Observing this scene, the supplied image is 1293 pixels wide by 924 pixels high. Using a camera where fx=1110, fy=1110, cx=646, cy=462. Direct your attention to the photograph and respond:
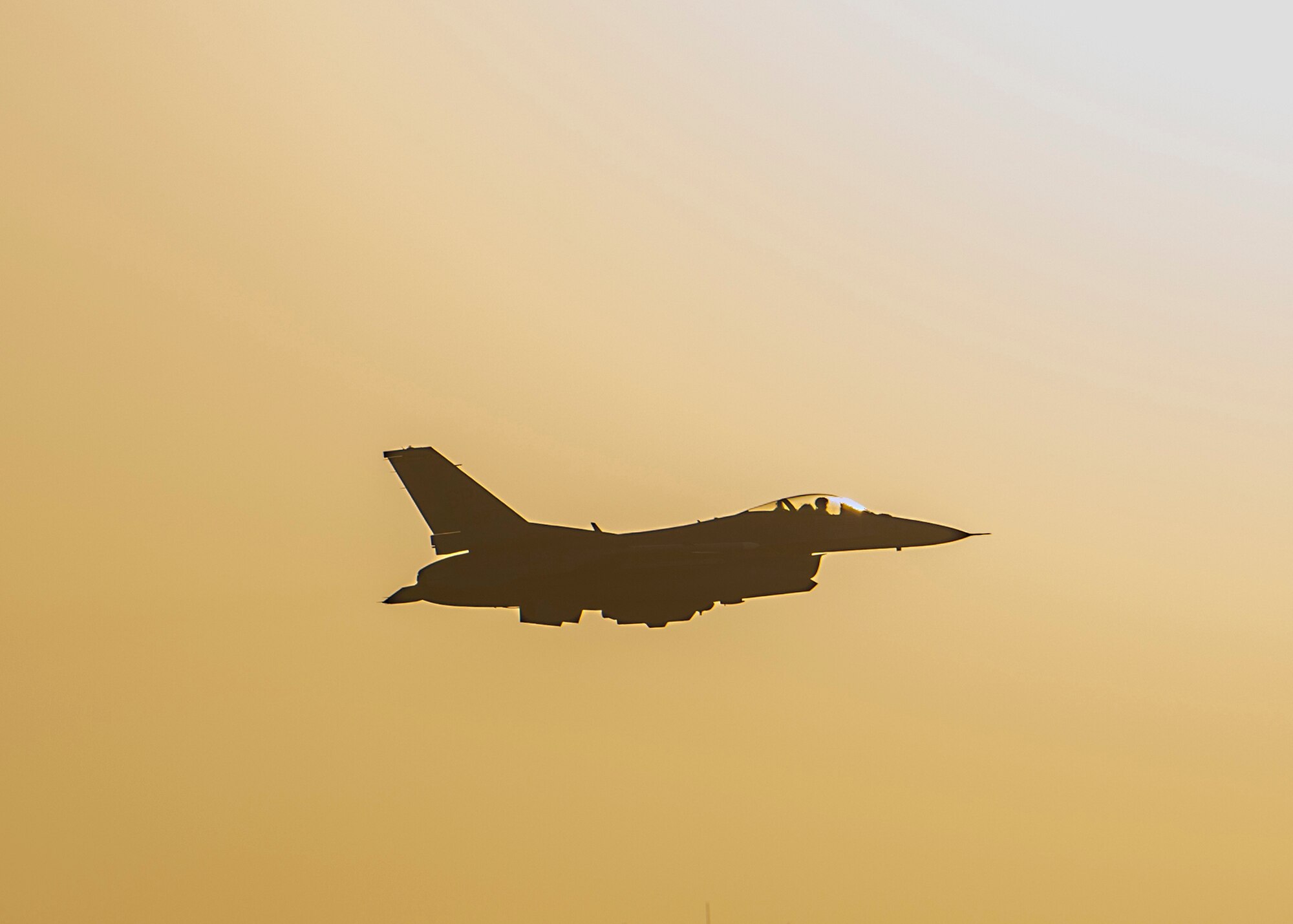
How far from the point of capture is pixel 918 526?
129 feet

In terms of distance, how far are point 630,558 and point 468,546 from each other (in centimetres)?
555

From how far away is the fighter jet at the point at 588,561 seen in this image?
36.0 m

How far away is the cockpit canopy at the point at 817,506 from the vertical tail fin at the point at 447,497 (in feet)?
28.6

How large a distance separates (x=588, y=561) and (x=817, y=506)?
8.61 m

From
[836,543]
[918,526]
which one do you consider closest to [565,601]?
[836,543]

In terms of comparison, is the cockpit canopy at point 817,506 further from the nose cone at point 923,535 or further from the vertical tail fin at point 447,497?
the vertical tail fin at point 447,497

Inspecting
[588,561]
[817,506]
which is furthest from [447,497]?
[817,506]

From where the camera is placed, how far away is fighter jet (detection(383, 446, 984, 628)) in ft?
118

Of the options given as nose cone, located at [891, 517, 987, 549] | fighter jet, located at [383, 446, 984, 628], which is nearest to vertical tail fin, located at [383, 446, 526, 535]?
fighter jet, located at [383, 446, 984, 628]

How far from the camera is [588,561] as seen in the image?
36.1 meters

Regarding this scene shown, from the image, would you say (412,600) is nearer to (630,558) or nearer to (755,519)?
(630,558)

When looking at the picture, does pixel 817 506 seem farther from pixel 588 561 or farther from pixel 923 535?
pixel 588 561

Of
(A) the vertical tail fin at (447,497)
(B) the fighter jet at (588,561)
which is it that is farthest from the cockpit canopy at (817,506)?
(A) the vertical tail fin at (447,497)

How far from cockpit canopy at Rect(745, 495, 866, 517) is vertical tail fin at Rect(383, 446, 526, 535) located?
873 centimetres
